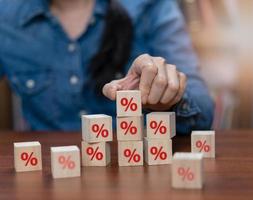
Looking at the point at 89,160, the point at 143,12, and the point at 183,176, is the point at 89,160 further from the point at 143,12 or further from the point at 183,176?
the point at 143,12

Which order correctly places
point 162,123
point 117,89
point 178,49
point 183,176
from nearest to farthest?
1. point 183,176
2. point 162,123
3. point 117,89
4. point 178,49

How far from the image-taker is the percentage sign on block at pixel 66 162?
1.04 metres

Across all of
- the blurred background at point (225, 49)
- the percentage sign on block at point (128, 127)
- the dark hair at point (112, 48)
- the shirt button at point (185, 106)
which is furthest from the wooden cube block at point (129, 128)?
the blurred background at point (225, 49)

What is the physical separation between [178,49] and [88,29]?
0.30 meters

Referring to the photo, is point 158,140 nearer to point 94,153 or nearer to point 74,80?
point 94,153

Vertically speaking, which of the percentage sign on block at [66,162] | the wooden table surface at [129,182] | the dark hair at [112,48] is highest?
the dark hair at [112,48]

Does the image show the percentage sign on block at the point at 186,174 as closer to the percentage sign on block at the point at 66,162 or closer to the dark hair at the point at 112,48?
the percentage sign on block at the point at 66,162

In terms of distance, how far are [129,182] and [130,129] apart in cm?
14

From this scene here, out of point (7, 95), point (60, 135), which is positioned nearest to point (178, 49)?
point (60, 135)

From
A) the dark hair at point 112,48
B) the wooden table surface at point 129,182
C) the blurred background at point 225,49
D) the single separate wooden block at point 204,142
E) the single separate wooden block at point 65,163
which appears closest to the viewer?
the wooden table surface at point 129,182

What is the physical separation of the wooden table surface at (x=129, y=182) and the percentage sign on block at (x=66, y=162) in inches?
1.0

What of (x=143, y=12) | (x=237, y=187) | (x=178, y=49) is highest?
(x=143, y=12)

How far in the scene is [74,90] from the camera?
1868 millimetres

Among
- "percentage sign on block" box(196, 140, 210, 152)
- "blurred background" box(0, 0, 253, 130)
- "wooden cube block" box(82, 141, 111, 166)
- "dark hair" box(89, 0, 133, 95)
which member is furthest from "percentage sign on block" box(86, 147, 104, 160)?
"blurred background" box(0, 0, 253, 130)
